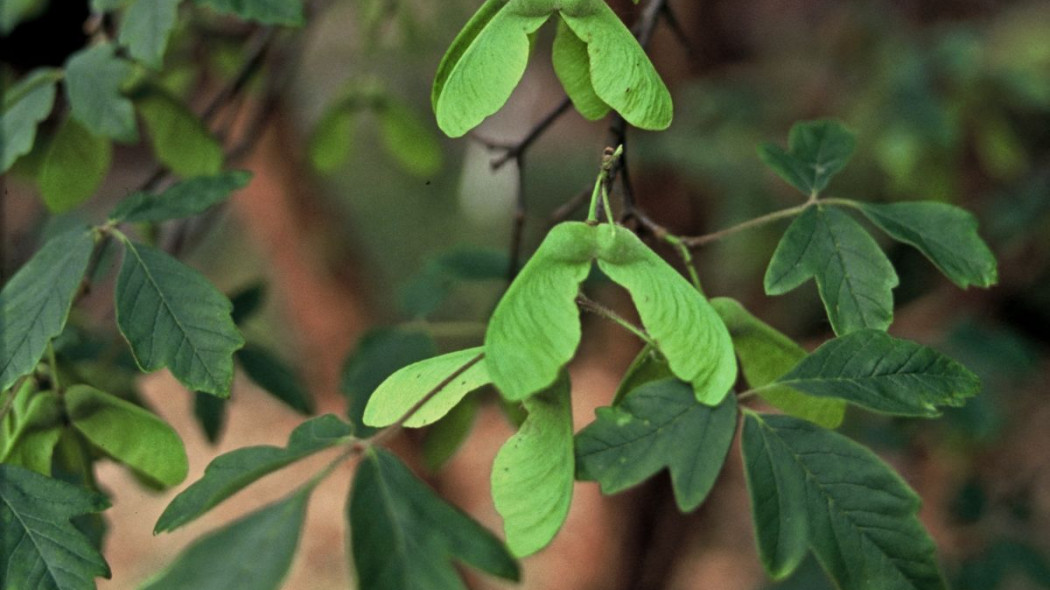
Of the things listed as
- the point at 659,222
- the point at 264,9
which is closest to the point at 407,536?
the point at 264,9

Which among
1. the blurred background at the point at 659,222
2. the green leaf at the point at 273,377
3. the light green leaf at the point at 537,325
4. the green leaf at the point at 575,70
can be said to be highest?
the green leaf at the point at 575,70

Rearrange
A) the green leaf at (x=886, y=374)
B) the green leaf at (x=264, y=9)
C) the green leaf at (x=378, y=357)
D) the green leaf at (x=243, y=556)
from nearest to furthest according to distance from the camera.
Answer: the green leaf at (x=243, y=556) < the green leaf at (x=886, y=374) < the green leaf at (x=264, y=9) < the green leaf at (x=378, y=357)

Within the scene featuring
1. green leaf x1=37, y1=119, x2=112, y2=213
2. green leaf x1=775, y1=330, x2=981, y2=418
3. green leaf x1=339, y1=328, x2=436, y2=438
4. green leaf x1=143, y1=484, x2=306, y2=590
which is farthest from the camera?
green leaf x1=339, y1=328, x2=436, y2=438

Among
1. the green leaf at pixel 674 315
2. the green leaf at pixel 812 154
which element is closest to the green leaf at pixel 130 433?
the green leaf at pixel 674 315

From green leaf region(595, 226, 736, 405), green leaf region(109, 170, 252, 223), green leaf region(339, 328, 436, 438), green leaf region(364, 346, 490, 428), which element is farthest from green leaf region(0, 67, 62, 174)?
green leaf region(595, 226, 736, 405)

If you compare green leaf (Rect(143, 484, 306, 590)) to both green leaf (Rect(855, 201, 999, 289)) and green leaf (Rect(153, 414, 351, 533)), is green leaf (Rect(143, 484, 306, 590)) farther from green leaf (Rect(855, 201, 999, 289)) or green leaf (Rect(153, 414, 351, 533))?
green leaf (Rect(855, 201, 999, 289))

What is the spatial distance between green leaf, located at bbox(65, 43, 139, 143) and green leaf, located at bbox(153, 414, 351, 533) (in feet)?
1.41

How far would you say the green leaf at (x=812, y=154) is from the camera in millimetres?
775

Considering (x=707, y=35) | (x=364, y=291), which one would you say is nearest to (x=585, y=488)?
(x=364, y=291)

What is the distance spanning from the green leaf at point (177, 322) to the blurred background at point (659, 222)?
0.33 m

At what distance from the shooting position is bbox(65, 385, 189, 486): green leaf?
0.71m

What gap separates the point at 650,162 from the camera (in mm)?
1950

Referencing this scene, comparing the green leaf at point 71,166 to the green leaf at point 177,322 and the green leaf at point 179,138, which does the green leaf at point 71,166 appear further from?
the green leaf at point 177,322

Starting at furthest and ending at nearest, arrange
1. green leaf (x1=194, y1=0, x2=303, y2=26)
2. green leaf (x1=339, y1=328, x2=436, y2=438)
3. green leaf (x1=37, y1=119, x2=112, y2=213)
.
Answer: green leaf (x1=339, y1=328, x2=436, y2=438), green leaf (x1=37, y1=119, x2=112, y2=213), green leaf (x1=194, y1=0, x2=303, y2=26)
